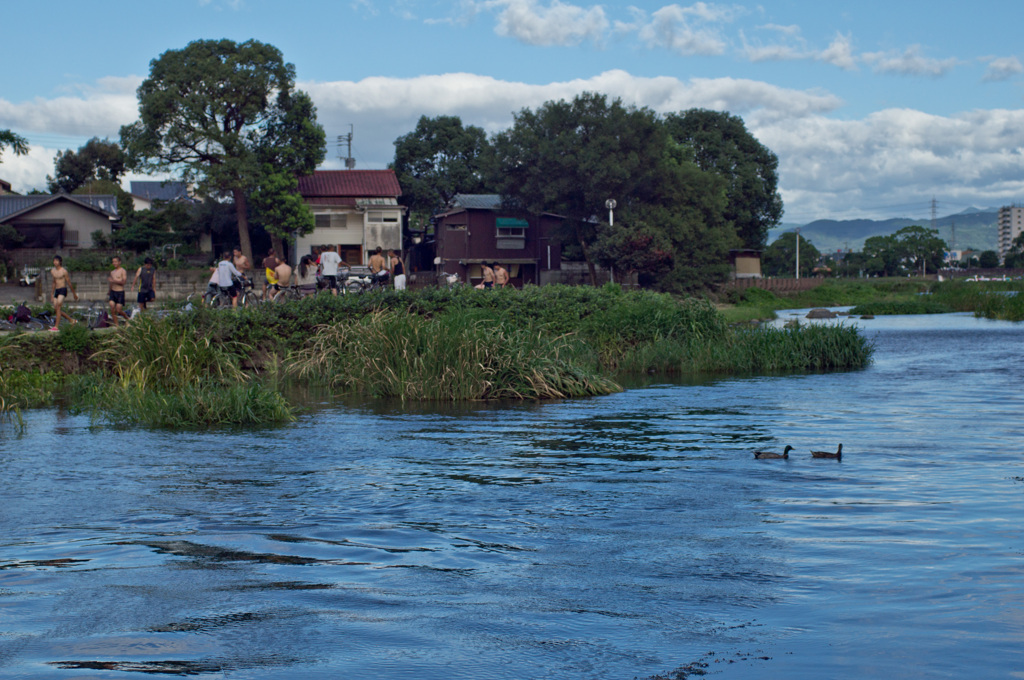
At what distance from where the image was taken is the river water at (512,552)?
198 inches

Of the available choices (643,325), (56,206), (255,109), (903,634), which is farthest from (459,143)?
(903,634)

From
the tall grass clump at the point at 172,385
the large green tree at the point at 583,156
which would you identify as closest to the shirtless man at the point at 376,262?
the tall grass clump at the point at 172,385

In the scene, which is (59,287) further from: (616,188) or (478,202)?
(478,202)

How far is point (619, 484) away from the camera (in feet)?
31.7

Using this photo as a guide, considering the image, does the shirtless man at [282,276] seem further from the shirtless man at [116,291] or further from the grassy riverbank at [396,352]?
the shirtless man at [116,291]

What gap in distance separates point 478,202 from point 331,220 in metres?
10.2

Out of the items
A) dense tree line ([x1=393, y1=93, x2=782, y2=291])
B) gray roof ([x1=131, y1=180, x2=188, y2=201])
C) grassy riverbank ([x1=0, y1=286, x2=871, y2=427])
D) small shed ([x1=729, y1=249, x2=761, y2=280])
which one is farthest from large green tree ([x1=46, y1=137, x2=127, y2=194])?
grassy riverbank ([x1=0, y1=286, x2=871, y2=427])

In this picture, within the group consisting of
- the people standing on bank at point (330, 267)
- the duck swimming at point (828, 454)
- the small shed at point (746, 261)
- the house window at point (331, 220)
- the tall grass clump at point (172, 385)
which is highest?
the house window at point (331, 220)

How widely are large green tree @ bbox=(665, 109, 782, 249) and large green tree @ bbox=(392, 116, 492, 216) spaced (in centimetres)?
1722

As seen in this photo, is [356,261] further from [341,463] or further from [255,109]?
[341,463]

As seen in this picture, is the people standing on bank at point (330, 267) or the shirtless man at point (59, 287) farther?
the people standing on bank at point (330, 267)

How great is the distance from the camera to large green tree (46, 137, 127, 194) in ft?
267

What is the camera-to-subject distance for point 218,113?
54.4 metres

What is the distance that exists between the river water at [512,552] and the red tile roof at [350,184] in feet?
175
